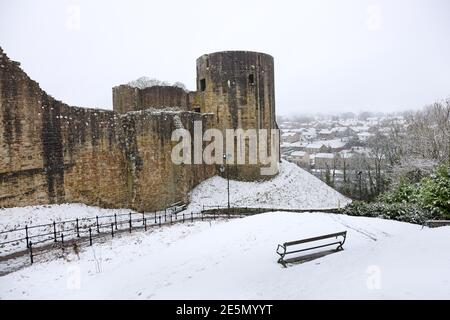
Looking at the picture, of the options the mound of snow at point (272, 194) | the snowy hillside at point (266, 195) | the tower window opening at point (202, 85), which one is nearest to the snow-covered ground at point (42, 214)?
the snowy hillside at point (266, 195)

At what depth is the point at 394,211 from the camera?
12.7m

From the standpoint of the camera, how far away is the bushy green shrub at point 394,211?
1174 cm

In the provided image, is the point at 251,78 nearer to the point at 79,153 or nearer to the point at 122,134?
the point at 122,134

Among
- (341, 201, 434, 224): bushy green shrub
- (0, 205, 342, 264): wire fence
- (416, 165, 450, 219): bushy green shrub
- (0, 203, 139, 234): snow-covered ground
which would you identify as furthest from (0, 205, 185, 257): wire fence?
(416, 165, 450, 219): bushy green shrub

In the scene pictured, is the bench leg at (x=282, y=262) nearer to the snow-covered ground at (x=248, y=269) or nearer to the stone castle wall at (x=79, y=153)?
the snow-covered ground at (x=248, y=269)

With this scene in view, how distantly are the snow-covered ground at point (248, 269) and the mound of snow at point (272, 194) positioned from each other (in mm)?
9596

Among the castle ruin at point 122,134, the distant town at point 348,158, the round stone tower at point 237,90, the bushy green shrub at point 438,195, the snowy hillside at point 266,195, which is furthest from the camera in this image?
the distant town at point 348,158

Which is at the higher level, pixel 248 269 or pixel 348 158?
pixel 248 269

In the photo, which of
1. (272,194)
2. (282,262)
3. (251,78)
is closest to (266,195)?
(272,194)

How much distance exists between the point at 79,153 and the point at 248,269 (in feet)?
34.0

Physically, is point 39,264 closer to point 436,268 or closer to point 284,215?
point 284,215
